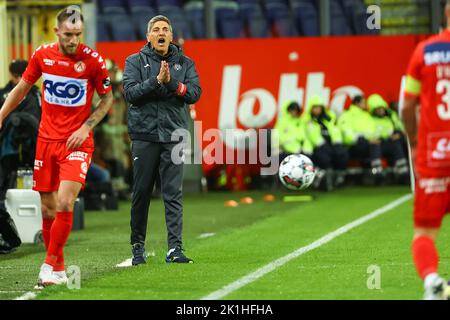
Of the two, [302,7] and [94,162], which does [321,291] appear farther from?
[302,7]

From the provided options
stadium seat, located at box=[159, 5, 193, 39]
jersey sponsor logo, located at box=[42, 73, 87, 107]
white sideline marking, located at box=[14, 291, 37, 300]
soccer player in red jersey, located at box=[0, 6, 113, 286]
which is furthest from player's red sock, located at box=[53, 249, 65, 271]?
stadium seat, located at box=[159, 5, 193, 39]

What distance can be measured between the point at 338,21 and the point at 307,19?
0.63 metres

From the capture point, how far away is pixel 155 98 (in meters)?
11.5

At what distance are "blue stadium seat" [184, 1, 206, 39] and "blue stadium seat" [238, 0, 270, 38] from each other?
85cm

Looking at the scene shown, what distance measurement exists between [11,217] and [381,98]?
39.9 feet

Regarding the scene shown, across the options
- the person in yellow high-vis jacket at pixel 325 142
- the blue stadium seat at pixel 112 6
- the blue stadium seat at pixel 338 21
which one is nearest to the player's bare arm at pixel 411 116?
the person in yellow high-vis jacket at pixel 325 142

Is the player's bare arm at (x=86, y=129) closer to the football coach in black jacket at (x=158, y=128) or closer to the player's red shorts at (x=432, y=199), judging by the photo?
the football coach in black jacket at (x=158, y=128)

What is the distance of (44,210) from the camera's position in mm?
10562

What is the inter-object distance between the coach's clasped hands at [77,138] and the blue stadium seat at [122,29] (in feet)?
55.6

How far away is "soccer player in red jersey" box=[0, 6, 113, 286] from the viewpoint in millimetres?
10078

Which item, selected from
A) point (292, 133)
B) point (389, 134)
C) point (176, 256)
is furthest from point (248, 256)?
point (389, 134)

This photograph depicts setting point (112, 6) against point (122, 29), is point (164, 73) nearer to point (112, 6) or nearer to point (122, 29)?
point (122, 29)

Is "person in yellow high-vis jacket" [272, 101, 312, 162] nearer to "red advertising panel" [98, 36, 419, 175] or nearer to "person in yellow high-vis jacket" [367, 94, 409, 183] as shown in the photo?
"red advertising panel" [98, 36, 419, 175]
